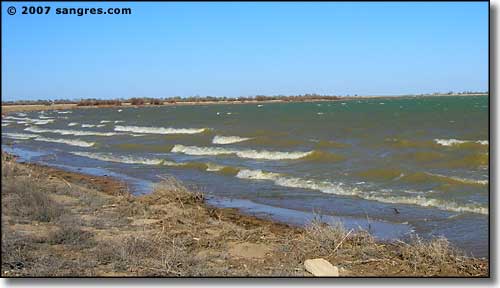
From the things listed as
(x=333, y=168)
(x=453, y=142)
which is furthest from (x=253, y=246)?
(x=453, y=142)

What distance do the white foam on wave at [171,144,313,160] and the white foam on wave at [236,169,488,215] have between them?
407cm

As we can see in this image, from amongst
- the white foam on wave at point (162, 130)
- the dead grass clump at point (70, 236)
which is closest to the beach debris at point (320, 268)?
the dead grass clump at point (70, 236)

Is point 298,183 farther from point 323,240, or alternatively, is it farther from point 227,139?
point 227,139

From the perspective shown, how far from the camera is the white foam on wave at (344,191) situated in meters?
12.2

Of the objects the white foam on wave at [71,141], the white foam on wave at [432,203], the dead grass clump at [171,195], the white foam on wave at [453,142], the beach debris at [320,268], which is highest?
the beach debris at [320,268]

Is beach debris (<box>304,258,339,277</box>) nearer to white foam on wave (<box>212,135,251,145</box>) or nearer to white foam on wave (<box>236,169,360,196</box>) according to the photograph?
white foam on wave (<box>236,169,360,196</box>)

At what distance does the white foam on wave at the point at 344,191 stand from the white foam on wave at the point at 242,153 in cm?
407

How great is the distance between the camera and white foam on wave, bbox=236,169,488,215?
40.0 feet

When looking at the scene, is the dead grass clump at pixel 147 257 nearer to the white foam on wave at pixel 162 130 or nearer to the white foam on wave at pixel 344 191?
the white foam on wave at pixel 344 191

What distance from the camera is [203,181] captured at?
1742 centimetres

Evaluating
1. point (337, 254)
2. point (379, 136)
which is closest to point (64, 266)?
point (337, 254)

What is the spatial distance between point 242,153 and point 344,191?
409 inches

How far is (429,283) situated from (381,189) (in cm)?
1049

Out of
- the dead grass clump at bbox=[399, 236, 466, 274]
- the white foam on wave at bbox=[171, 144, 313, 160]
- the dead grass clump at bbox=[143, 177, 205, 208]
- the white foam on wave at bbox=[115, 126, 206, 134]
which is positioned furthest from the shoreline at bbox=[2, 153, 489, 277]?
the white foam on wave at bbox=[115, 126, 206, 134]
